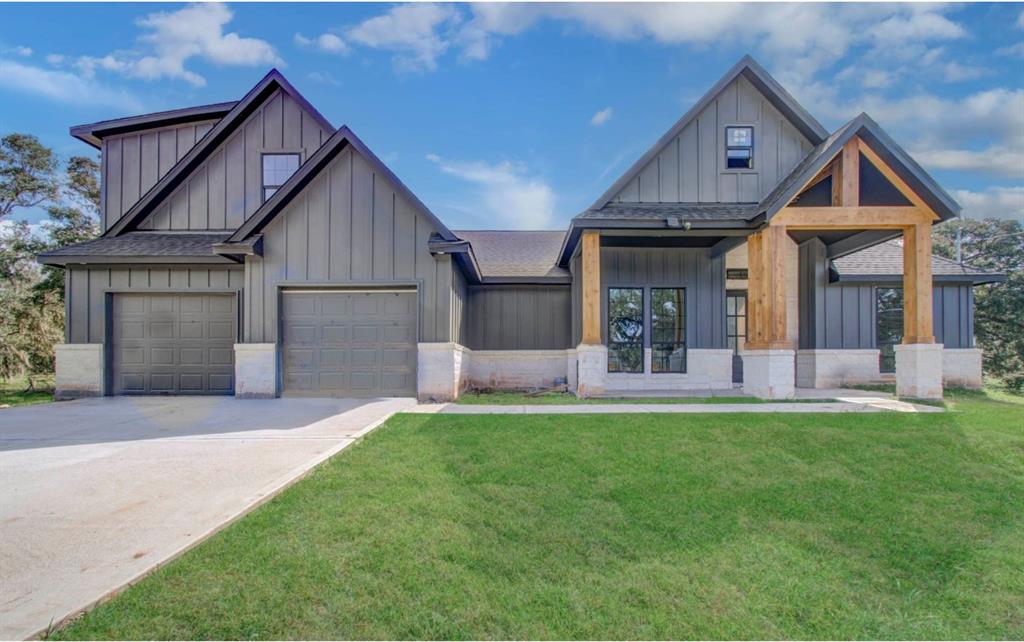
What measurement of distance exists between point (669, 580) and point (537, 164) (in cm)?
1878

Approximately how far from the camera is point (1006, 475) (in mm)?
4961

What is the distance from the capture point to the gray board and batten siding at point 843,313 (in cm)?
1350

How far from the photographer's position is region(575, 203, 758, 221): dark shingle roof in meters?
10.7

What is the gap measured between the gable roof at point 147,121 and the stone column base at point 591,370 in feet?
36.4

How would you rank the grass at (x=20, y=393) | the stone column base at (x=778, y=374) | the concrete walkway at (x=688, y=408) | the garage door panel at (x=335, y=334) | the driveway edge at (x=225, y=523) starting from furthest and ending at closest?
1. the grass at (x=20, y=393)
2. the garage door panel at (x=335, y=334)
3. the stone column base at (x=778, y=374)
4. the concrete walkway at (x=688, y=408)
5. the driveway edge at (x=225, y=523)

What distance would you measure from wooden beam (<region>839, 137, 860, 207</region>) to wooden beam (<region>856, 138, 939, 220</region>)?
17cm

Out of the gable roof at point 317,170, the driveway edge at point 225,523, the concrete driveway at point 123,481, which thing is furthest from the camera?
the gable roof at point 317,170

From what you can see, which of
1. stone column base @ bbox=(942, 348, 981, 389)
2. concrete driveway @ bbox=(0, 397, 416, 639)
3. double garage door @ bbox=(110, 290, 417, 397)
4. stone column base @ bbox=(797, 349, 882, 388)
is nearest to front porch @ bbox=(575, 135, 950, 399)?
stone column base @ bbox=(797, 349, 882, 388)

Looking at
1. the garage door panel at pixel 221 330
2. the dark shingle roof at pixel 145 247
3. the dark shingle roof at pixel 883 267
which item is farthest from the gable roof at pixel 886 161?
the dark shingle roof at pixel 145 247

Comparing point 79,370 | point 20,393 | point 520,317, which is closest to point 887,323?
point 520,317

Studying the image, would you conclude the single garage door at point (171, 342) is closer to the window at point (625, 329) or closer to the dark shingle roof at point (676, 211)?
the dark shingle roof at point (676, 211)

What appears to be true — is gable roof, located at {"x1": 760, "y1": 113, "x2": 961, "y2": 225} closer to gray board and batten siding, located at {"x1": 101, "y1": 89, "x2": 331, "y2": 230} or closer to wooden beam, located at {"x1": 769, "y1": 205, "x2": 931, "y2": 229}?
wooden beam, located at {"x1": 769, "y1": 205, "x2": 931, "y2": 229}

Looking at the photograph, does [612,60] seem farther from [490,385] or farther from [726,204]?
[490,385]

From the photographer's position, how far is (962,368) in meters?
13.7
